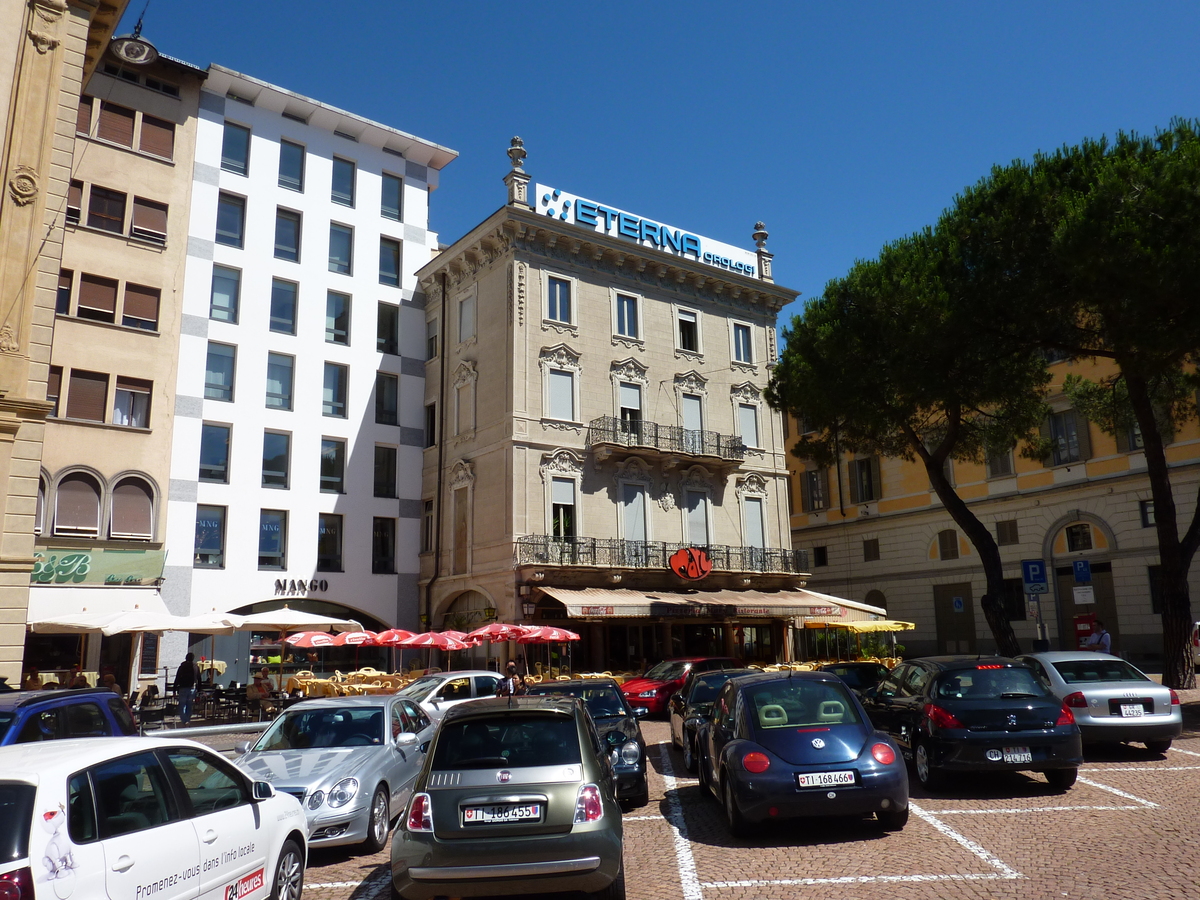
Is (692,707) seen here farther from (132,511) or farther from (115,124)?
(115,124)

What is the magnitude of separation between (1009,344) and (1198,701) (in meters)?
8.26

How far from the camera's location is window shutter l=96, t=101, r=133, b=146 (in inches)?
1150

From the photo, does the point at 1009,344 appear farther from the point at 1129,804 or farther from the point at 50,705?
the point at 50,705

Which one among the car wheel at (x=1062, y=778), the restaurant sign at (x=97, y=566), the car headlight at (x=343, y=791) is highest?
the restaurant sign at (x=97, y=566)

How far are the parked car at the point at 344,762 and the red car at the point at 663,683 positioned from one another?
11968 millimetres

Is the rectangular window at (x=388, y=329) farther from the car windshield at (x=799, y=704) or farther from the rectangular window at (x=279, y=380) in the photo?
the car windshield at (x=799, y=704)

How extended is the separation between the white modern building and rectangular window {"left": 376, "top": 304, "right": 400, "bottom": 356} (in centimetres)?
6

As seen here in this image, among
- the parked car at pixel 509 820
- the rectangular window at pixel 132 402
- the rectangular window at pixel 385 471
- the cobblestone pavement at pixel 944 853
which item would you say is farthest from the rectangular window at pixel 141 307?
the parked car at pixel 509 820

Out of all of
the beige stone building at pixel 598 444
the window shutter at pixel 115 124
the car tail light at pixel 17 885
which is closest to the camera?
the car tail light at pixel 17 885

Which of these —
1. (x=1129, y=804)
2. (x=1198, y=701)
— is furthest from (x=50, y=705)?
(x=1198, y=701)

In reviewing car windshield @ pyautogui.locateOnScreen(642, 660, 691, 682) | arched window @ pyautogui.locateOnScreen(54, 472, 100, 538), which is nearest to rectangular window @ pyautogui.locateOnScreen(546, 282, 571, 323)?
car windshield @ pyautogui.locateOnScreen(642, 660, 691, 682)

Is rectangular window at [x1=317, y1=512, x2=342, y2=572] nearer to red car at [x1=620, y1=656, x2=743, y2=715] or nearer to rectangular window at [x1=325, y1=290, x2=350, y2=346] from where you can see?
rectangular window at [x1=325, y1=290, x2=350, y2=346]

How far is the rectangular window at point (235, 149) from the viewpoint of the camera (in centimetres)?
3228

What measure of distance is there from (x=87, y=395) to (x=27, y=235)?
1129 centimetres
